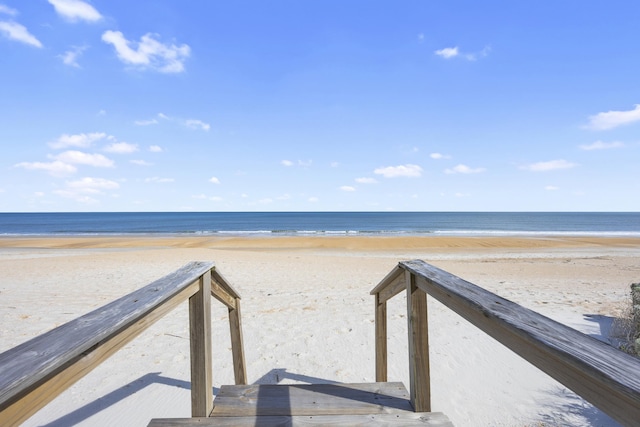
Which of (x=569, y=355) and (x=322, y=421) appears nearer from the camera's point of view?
(x=569, y=355)

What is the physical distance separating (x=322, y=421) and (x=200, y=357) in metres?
0.93

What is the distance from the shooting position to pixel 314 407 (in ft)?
7.82

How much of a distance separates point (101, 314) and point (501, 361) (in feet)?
14.6

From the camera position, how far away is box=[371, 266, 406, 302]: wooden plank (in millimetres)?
2787

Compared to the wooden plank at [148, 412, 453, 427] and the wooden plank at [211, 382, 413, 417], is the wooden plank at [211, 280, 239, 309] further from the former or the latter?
the wooden plank at [148, 412, 453, 427]

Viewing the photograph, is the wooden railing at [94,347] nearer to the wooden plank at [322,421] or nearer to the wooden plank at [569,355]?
the wooden plank at [322,421]

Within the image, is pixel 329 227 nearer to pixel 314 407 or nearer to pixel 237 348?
pixel 237 348

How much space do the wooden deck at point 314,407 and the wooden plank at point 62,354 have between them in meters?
1.00

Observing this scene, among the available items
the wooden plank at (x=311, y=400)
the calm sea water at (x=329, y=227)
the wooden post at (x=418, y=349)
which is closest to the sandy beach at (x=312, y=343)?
the wooden plank at (x=311, y=400)

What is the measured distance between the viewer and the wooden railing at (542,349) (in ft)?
2.73

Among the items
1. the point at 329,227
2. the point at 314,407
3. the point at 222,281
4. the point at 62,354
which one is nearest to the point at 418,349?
the point at 314,407

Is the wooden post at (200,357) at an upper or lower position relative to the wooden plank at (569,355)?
lower

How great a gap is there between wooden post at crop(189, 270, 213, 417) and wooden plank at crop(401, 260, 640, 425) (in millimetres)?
1712

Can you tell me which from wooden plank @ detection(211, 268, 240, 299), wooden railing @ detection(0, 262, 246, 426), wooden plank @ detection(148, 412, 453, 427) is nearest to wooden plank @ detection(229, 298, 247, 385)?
wooden plank @ detection(211, 268, 240, 299)
